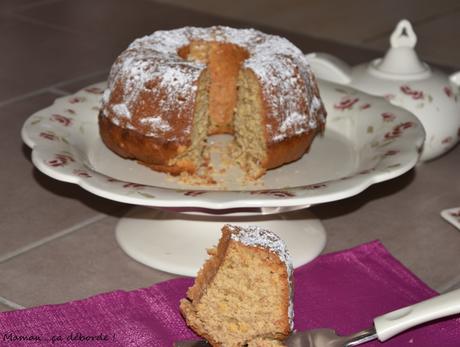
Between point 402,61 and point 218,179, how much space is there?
1.70 ft

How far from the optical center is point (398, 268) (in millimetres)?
1284

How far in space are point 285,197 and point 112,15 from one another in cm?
158

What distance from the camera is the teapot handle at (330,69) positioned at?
166cm

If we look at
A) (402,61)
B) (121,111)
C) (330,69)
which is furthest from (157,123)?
(402,61)

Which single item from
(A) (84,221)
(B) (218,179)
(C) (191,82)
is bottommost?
(A) (84,221)

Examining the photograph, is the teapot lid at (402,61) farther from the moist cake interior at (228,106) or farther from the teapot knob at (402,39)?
the moist cake interior at (228,106)

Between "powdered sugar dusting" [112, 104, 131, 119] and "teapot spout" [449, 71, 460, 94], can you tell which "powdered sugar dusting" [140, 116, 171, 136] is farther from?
"teapot spout" [449, 71, 460, 94]

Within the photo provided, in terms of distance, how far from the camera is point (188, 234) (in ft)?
4.45

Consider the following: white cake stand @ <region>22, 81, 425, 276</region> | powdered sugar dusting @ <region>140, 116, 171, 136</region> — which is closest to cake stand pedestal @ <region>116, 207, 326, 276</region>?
white cake stand @ <region>22, 81, 425, 276</region>

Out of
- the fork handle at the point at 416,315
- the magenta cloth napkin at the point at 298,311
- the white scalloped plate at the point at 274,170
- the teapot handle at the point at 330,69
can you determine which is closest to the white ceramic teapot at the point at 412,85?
the teapot handle at the point at 330,69

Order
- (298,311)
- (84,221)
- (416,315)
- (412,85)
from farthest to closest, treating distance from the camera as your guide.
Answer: (412,85) → (84,221) → (298,311) → (416,315)

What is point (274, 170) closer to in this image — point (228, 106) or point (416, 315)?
point (228, 106)

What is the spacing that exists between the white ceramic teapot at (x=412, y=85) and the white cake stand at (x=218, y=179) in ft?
0.45

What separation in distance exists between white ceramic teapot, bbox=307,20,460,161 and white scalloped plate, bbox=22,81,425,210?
0.33 ft
